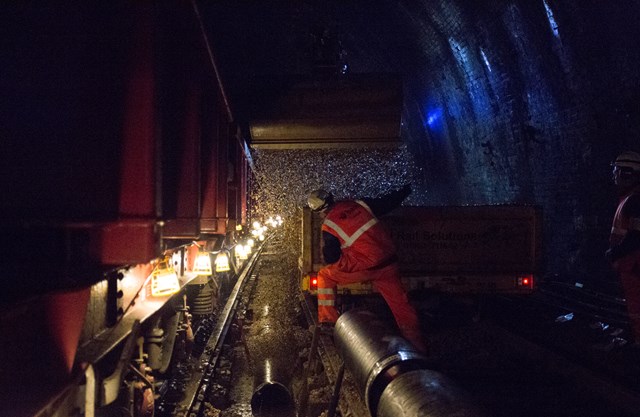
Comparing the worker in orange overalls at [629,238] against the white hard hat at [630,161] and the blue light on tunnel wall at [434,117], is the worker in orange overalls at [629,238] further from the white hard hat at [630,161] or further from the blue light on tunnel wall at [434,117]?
the blue light on tunnel wall at [434,117]

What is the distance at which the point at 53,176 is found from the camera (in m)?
2.29

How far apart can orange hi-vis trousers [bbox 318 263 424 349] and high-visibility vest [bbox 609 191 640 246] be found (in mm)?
2135

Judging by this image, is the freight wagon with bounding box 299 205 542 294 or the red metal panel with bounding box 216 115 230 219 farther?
the freight wagon with bounding box 299 205 542 294

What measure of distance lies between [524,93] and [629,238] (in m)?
5.83

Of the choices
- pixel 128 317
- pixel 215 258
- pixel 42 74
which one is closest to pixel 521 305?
pixel 215 258

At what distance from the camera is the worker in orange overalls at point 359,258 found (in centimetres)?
428

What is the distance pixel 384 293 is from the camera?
4332mm

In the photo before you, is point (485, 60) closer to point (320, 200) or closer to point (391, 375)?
point (320, 200)

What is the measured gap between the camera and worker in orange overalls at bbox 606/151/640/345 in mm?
4125

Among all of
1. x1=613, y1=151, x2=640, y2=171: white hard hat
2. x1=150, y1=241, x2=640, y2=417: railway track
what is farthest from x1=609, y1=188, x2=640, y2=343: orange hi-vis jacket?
x1=150, y1=241, x2=640, y2=417: railway track

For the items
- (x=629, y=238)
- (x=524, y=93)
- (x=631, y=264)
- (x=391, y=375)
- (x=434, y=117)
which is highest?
(x=434, y=117)

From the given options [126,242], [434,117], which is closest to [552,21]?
[434,117]

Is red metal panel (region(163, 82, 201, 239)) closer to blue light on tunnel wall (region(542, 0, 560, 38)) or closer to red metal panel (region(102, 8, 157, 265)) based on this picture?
red metal panel (region(102, 8, 157, 265))

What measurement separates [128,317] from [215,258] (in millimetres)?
4816
